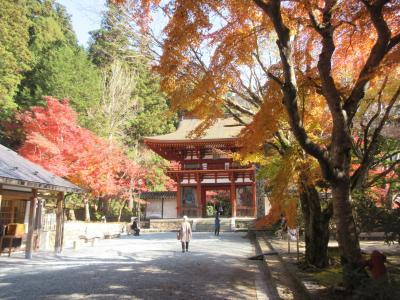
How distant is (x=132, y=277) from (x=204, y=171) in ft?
63.9

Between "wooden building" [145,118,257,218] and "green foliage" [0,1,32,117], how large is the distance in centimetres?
1165

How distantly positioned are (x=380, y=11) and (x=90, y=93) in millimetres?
31357

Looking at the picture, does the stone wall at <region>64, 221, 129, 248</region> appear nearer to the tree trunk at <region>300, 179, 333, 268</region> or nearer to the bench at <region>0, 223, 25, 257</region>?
the bench at <region>0, 223, 25, 257</region>

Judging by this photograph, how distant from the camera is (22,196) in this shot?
11.6 metres

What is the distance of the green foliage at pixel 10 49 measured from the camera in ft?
87.1

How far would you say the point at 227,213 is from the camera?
3672 cm

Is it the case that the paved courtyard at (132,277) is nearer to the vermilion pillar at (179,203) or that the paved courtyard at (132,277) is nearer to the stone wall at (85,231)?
the stone wall at (85,231)

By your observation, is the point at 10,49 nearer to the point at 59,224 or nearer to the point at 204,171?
the point at 204,171

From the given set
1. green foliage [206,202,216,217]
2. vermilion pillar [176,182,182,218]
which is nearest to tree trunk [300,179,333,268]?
vermilion pillar [176,182,182,218]

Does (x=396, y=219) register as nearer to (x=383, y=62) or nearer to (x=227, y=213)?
(x=383, y=62)

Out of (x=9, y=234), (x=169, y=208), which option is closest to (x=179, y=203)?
(x=169, y=208)

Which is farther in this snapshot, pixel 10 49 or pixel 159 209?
pixel 159 209

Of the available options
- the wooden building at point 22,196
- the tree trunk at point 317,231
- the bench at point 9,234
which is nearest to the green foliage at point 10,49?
the wooden building at point 22,196

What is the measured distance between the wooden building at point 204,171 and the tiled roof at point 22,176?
48.7ft
